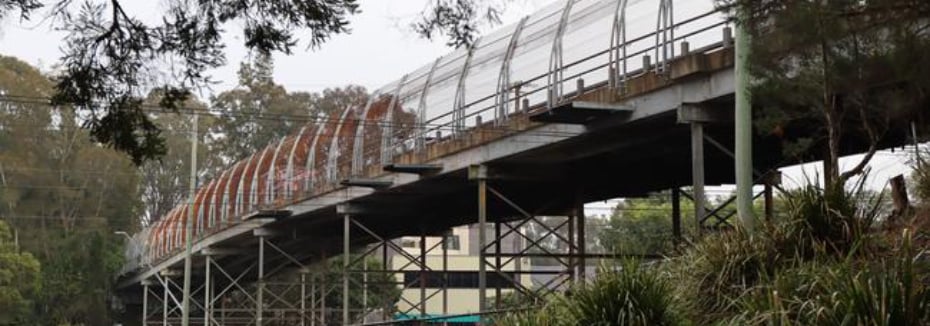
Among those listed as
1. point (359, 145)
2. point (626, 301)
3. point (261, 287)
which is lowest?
point (261, 287)

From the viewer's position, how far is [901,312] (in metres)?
9.46

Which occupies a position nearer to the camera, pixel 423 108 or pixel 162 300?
pixel 423 108

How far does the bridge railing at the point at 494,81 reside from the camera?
20453 mm

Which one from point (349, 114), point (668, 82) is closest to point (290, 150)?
point (349, 114)

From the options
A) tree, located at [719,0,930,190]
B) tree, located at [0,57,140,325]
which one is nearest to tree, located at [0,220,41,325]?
tree, located at [0,57,140,325]

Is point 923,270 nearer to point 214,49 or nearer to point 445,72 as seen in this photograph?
point 214,49

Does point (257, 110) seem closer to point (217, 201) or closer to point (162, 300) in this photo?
point (162, 300)

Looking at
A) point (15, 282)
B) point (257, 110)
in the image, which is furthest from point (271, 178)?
point (257, 110)

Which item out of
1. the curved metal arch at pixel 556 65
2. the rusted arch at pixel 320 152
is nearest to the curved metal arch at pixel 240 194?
the rusted arch at pixel 320 152

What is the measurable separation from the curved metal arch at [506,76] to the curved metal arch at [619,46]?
3.36 meters

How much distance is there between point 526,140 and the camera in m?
25.0

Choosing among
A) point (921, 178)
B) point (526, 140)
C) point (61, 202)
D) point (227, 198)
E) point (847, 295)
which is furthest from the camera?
point (61, 202)

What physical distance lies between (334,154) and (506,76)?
9248 mm

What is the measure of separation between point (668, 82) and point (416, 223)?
22.8 metres
